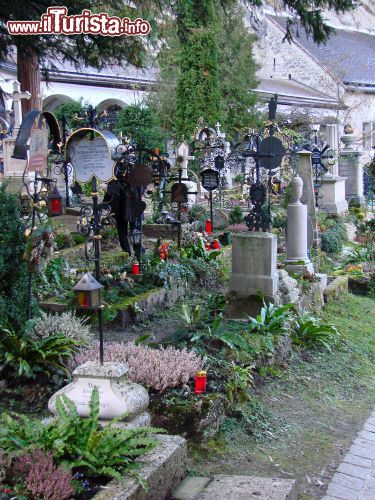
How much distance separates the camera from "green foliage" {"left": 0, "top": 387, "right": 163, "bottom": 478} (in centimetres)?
399

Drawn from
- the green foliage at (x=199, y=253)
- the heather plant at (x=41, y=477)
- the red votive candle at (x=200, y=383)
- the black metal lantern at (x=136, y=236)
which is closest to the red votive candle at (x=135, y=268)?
the black metal lantern at (x=136, y=236)

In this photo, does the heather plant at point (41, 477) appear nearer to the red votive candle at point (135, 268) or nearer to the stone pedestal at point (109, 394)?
the stone pedestal at point (109, 394)

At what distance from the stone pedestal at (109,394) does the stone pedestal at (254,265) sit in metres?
3.66

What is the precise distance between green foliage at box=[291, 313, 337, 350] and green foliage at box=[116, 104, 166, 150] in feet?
53.8

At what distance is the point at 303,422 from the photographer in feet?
20.7

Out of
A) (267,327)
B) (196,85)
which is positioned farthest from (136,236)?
(196,85)

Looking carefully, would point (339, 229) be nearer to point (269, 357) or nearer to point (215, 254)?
point (215, 254)

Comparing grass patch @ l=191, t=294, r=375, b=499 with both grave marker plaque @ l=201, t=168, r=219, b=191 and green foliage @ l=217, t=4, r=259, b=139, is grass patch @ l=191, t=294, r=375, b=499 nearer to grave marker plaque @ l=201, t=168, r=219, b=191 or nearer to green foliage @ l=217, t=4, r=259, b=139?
grave marker plaque @ l=201, t=168, r=219, b=191

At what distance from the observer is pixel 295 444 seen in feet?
19.2

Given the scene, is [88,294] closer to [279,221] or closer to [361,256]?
[361,256]

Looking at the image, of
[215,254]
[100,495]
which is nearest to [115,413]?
[100,495]

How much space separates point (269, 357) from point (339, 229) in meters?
10.5

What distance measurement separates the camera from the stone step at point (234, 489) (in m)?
4.35

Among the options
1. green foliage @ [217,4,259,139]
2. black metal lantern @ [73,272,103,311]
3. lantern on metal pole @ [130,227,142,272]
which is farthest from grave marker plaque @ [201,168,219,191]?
green foliage @ [217,4,259,139]
